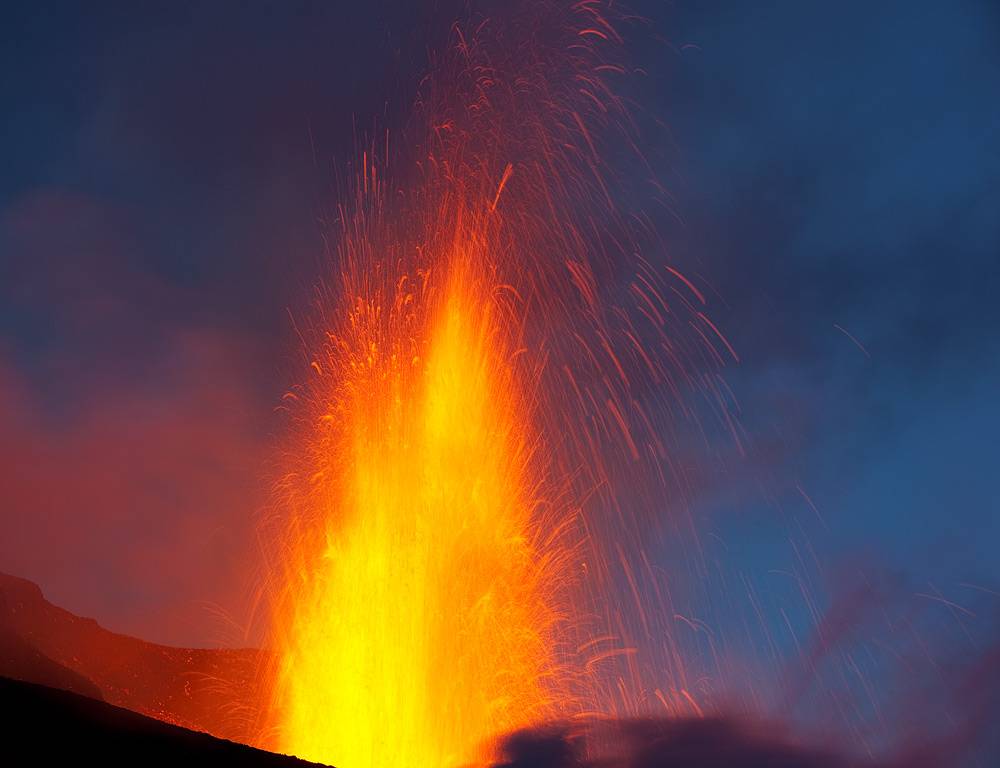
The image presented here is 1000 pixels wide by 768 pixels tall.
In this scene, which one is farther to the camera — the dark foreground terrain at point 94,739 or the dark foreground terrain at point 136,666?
the dark foreground terrain at point 136,666

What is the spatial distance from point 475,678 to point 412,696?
3842mm

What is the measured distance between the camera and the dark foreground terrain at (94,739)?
127ft

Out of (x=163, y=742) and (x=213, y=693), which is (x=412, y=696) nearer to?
(x=163, y=742)

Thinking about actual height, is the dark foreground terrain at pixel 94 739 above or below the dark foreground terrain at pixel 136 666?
below

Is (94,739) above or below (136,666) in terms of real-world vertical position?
below

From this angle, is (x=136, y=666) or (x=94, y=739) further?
(x=136, y=666)

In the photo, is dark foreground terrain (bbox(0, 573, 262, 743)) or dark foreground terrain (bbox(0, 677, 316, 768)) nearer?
dark foreground terrain (bbox(0, 677, 316, 768))

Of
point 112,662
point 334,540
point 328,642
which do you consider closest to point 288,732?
point 328,642

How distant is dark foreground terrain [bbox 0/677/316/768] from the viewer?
38750mm

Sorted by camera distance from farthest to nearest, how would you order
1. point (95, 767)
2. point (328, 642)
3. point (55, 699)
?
point (328, 642)
point (55, 699)
point (95, 767)

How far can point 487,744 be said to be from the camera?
4669cm

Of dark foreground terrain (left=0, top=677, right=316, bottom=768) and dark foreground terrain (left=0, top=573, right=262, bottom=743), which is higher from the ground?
dark foreground terrain (left=0, top=573, right=262, bottom=743)

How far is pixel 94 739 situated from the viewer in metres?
40.8

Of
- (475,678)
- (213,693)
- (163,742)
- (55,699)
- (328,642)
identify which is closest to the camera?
(163,742)
